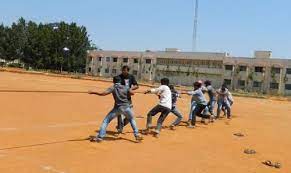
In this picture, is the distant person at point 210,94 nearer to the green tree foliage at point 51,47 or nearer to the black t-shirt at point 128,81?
the black t-shirt at point 128,81

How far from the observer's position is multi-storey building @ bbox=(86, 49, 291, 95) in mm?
73812

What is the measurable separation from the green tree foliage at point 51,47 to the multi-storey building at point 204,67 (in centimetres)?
615

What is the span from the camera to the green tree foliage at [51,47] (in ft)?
286

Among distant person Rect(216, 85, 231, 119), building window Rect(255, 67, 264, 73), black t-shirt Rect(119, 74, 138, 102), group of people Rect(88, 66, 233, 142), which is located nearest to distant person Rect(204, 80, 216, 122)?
group of people Rect(88, 66, 233, 142)

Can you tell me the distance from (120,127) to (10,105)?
6.89m

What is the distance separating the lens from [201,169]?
8922 mm

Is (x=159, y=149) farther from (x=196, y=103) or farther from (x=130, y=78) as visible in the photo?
(x=196, y=103)

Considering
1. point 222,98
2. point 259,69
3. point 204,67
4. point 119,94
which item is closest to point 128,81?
point 119,94

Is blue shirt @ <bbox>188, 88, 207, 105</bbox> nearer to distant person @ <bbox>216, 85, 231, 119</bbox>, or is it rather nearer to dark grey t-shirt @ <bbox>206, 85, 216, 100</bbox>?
dark grey t-shirt @ <bbox>206, 85, 216, 100</bbox>

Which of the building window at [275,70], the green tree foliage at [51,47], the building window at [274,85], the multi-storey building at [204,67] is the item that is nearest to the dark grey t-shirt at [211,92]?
the multi-storey building at [204,67]

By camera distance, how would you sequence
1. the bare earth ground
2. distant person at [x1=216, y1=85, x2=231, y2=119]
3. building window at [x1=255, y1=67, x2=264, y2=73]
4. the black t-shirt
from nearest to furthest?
the bare earth ground
the black t-shirt
distant person at [x1=216, y1=85, x2=231, y2=119]
building window at [x1=255, y1=67, x2=264, y2=73]

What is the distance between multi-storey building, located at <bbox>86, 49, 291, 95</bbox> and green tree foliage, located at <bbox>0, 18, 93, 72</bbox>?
6154 millimetres

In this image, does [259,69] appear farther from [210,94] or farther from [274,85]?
[210,94]

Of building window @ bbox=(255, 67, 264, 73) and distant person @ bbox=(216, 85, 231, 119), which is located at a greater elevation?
building window @ bbox=(255, 67, 264, 73)
